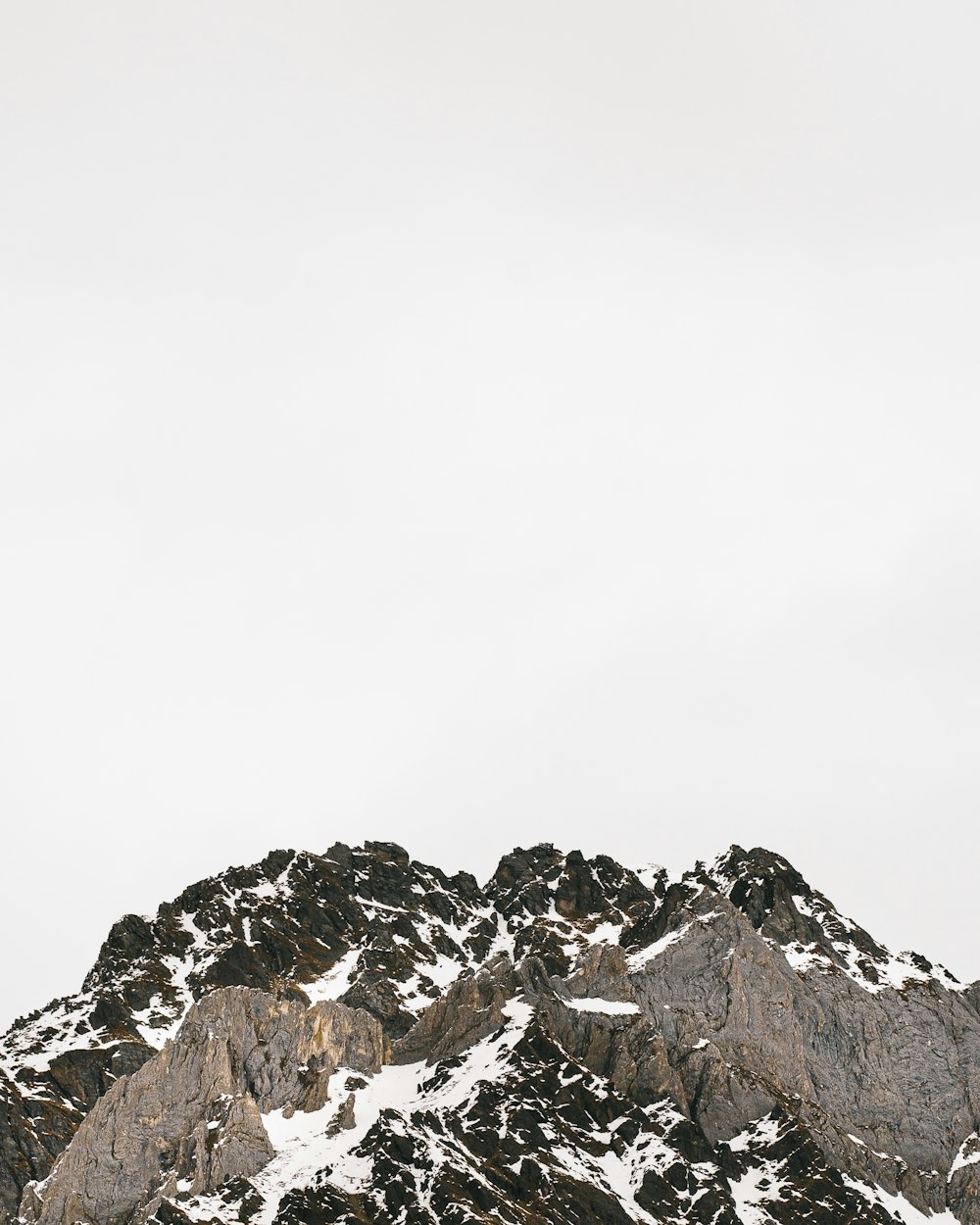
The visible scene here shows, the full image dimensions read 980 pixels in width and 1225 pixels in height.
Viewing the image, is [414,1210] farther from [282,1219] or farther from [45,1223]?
[45,1223]

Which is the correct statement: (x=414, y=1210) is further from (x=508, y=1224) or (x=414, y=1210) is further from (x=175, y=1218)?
(x=175, y=1218)

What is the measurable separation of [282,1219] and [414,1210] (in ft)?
47.4

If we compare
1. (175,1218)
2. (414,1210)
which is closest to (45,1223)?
(175,1218)

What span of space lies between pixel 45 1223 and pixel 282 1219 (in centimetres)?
2689

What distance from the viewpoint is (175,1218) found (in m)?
193

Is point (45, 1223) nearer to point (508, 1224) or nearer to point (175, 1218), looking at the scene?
point (175, 1218)

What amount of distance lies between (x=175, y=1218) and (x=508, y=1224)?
→ 1428 inches

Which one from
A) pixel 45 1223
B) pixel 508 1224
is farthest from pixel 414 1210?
pixel 45 1223

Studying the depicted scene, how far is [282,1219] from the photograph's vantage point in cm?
19625

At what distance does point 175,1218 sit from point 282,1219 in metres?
11.6

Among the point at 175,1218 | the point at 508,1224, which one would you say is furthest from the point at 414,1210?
the point at 175,1218

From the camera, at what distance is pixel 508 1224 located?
199 metres

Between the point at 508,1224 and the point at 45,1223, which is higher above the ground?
the point at 45,1223

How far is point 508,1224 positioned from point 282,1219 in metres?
24.8
